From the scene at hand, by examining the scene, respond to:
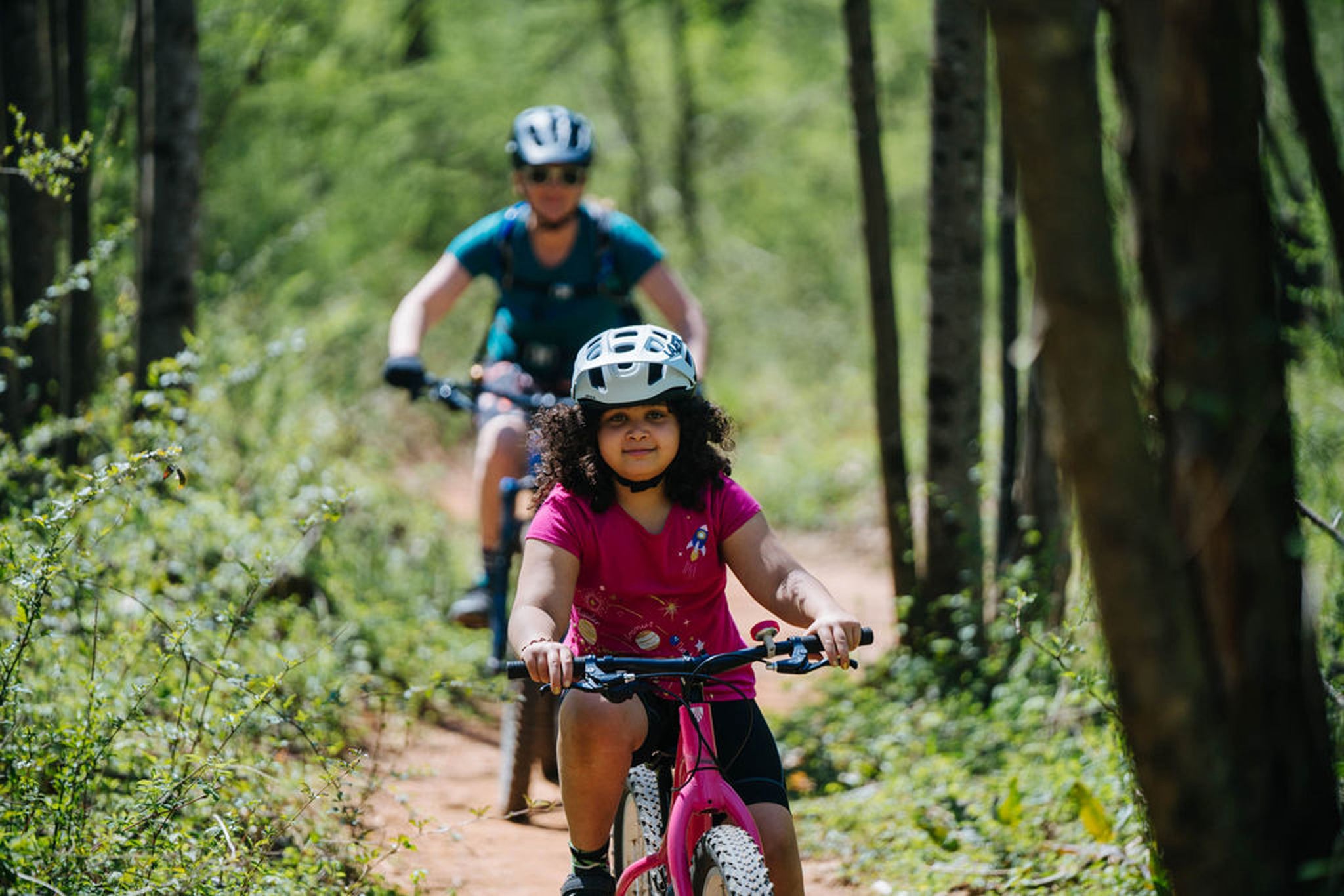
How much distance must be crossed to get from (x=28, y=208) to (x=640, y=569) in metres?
4.12

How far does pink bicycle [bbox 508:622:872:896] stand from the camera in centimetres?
291

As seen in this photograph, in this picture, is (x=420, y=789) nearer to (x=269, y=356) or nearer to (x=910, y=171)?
(x=269, y=356)

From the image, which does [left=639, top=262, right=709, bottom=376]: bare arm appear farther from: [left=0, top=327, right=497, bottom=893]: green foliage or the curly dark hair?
the curly dark hair

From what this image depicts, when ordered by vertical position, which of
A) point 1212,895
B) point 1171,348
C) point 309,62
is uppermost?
point 309,62

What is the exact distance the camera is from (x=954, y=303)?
6.68 m

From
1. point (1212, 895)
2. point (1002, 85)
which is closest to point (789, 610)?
point (1212, 895)

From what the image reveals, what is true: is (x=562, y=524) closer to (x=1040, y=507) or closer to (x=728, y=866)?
(x=728, y=866)

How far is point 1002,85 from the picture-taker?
6.97ft

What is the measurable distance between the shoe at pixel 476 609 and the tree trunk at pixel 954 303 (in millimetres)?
2170

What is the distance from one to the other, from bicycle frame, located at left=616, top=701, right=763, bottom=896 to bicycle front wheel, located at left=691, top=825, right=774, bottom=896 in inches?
1.3

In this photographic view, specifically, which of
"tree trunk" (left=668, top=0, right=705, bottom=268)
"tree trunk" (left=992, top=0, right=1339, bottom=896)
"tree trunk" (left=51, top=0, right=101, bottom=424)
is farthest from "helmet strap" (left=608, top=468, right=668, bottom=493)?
"tree trunk" (left=668, top=0, right=705, bottom=268)

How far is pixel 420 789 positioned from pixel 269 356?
196 centimetres

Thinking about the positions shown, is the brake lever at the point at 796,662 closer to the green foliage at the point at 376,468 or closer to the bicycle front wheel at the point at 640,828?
the bicycle front wheel at the point at 640,828

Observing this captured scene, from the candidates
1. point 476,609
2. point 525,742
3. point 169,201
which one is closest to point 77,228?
point 169,201
